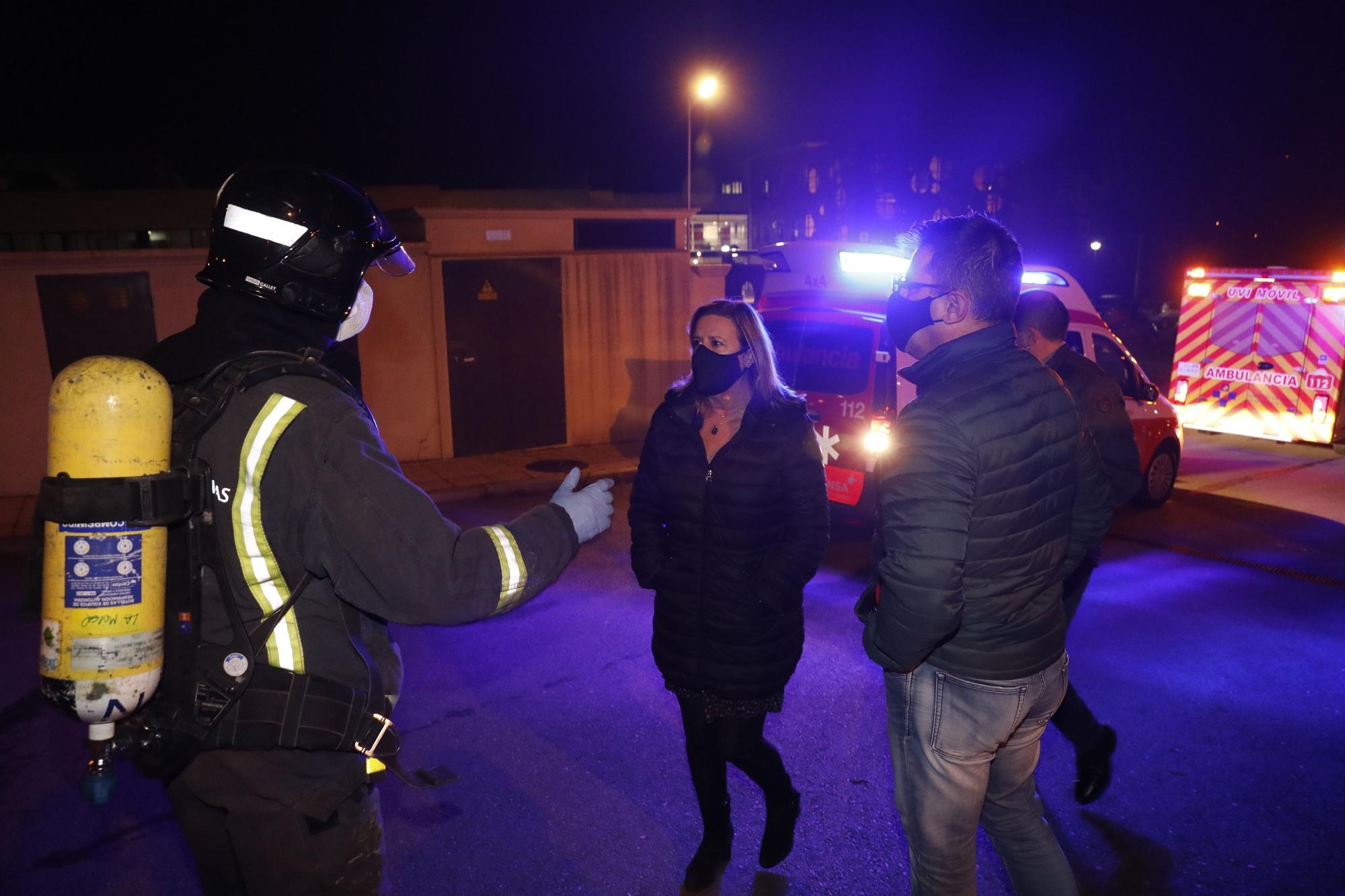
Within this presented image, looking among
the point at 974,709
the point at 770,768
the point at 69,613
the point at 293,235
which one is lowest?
the point at 770,768

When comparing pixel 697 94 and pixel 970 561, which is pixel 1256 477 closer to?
pixel 970 561

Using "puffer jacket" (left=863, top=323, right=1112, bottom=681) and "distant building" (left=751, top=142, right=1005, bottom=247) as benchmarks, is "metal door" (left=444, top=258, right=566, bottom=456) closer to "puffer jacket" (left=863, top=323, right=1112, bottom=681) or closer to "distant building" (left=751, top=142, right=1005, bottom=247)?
"distant building" (left=751, top=142, right=1005, bottom=247)

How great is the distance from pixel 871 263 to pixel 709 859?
484 cm

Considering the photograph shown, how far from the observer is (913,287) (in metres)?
2.34

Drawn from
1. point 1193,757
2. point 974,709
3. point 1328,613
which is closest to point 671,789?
point 974,709

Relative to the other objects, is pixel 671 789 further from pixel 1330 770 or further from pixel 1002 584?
pixel 1330 770

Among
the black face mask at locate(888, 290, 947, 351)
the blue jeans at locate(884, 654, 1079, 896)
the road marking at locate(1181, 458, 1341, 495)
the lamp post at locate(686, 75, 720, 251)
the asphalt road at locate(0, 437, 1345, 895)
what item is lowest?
the road marking at locate(1181, 458, 1341, 495)

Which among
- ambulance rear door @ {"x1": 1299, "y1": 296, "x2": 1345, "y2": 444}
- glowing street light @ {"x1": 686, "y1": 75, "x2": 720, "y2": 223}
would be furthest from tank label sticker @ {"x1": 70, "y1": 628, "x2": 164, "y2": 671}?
glowing street light @ {"x1": 686, "y1": 75, "x2": 720, "y2": 223}

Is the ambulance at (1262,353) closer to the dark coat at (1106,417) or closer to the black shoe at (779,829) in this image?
the dark coat at (1106,417)

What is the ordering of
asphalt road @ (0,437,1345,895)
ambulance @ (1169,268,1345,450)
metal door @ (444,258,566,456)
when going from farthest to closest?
ambulance @ (1169,268,1345,450) < metal door @ (444,258,566,456) < asphalt road @ (0,437,1345,895)

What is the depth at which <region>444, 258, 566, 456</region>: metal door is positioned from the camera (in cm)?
1040

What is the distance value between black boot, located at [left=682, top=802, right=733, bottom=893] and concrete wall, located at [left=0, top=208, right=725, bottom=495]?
768 centimetres

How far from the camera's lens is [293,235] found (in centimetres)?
181

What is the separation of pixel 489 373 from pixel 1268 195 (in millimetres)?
24541
